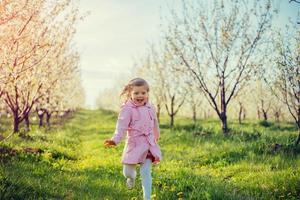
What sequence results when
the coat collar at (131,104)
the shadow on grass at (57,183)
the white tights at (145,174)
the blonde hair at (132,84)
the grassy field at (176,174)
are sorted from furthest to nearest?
the grassy field at (176,174) → the shadow on grass at (57,183) → the coat collar at (131,104) → the blonde hair at (132,84) → the white tights at (145,174)

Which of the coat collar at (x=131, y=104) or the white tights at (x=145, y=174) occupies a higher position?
the coat collar at (x=131, y=104)

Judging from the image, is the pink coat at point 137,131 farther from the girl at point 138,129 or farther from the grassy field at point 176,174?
the grassy field at point 176,174

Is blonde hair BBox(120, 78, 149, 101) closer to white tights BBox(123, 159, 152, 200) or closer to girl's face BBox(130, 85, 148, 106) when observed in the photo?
girl's face BBox(130, 85, 148, 106)

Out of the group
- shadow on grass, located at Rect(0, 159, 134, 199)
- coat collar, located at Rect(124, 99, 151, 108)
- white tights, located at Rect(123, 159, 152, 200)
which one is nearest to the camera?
white tights, located at Rect(123, 159, 152, 200)

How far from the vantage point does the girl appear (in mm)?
6629

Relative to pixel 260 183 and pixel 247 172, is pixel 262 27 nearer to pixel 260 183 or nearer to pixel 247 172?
pixel 247 172

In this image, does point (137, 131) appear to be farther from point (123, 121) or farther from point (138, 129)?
point (123, 121)

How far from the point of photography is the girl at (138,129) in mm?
6629

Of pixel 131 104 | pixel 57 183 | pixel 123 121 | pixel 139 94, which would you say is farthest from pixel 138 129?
pixel 57 183

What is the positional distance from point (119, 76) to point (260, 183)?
A: 2342 inches

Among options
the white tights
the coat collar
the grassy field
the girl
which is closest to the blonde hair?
the girl

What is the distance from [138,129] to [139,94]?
1.73 feet

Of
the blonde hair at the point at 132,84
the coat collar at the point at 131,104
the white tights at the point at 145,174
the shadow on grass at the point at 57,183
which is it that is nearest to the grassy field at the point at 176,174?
the shadow on grass at the point at 57,183

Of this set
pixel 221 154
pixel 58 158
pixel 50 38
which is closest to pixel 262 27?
pixel 221 154
